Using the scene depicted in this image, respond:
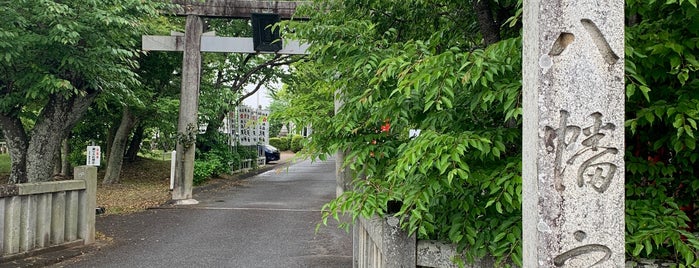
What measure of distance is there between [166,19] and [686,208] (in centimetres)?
1318

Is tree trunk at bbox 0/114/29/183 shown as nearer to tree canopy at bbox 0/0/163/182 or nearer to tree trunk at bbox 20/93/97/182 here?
tree canopy at bbox 0/0/163/182

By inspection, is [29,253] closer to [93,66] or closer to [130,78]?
[93,66]

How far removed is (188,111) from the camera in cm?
1152

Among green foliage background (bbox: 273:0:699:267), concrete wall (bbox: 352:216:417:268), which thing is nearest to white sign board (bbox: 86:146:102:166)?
green foliage background (bbox: 273:0:699:267)

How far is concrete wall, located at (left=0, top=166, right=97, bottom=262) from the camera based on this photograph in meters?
5.75

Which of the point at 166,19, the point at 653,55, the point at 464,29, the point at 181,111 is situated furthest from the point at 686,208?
the point at 166,19

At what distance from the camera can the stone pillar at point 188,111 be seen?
37.1ft

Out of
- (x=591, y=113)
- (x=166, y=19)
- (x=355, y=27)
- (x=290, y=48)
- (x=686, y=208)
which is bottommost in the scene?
(x=686, y=208)

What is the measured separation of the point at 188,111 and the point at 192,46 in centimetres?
145

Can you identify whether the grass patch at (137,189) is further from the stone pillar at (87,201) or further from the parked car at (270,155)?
the parked car at (270,155)

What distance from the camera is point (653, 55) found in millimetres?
2268

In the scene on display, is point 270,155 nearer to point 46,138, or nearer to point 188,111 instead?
point 188,111

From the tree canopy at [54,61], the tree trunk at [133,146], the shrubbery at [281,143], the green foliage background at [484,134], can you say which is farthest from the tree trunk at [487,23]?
the shrubbery at [281,143]

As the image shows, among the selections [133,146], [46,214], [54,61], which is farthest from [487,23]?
[133,146]
